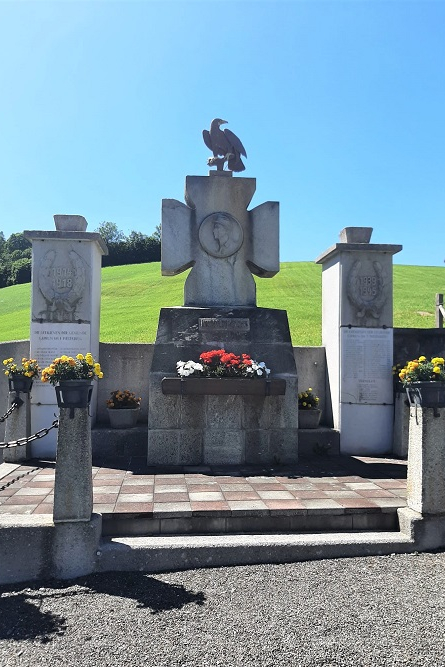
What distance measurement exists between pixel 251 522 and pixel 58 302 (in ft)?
15.5

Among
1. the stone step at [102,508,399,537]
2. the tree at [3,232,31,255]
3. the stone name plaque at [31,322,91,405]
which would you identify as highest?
the tree at [3,232,31,255]

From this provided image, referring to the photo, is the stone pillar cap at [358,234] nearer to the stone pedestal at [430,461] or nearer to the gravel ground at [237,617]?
the stone pedestal at [430,461]

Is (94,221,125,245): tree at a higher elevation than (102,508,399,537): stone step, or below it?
higher

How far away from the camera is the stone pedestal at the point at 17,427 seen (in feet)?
22.9

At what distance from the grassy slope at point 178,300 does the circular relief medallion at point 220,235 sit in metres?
5.56

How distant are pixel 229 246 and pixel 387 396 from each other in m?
3.65

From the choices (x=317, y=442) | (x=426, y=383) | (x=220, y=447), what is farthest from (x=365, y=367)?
(x=426, y=383)

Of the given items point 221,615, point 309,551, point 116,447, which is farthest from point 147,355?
point 221,615

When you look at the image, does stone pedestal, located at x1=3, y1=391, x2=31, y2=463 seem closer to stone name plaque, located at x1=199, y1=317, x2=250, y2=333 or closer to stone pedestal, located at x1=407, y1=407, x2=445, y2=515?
stone name plaque, located at x1=199, y1=317, x2=250, y2=333

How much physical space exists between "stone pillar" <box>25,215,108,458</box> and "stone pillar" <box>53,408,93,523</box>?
11.7 ft

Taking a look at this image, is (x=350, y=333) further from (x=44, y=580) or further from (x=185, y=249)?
(x=44, y=580)

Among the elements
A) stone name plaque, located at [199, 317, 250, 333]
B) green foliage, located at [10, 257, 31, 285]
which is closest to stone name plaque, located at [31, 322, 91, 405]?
stone name plaque, located at [199, 317, 250, 333]

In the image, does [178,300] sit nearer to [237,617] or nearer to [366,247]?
[366,247]

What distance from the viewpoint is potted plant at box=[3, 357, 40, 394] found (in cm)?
701
